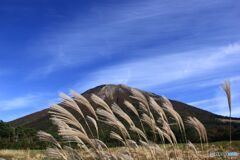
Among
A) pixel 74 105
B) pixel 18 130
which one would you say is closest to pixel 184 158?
pixel 74 105

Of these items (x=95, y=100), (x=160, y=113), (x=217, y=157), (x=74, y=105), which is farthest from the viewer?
(x=217, y=157)

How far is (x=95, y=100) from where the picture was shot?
6.43 metres

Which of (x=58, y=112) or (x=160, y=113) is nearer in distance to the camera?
(x=58, y=112)

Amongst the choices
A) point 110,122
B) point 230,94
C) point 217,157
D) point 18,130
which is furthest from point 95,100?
point 18,130

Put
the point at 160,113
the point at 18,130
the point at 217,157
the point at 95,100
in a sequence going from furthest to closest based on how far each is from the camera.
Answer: the point at 18,130 → the point at 217,157 → the point at 160,113 → the point at 95,100

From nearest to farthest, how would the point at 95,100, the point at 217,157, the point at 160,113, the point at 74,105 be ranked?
the point at 74,105, the point at 95,100, the point at 160,113, the point at 217,157

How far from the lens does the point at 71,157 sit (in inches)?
245

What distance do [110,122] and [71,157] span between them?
69cm

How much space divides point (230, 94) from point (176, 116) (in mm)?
812

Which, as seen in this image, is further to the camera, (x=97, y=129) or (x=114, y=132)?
(x=114, y=132)

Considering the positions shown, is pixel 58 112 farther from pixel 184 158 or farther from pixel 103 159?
→ pixel 184 158

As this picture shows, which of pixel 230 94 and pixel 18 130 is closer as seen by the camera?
pixel 230 94

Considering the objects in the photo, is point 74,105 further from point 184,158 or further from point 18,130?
point 18,130

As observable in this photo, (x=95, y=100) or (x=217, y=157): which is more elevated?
(x=95, y=100)
